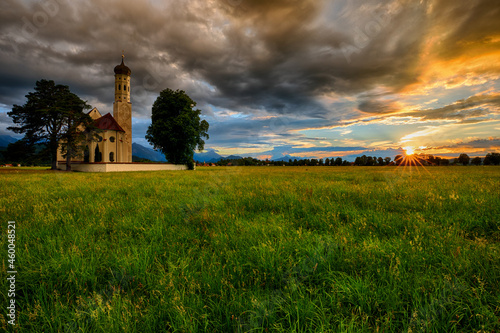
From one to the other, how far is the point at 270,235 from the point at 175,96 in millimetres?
42357

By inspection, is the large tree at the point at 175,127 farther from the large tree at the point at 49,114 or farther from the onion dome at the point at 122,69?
the onion dome at the point at 122,69

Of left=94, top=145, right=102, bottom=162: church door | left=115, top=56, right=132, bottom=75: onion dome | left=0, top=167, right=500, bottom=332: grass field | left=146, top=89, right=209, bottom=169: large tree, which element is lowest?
left=0, top=167, right=500, bottom=332: grass field

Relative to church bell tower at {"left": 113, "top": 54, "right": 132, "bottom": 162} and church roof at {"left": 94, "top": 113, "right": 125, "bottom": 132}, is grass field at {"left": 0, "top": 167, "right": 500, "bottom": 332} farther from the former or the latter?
church bell tower at {"left": 113, "top": 54, "right": 132, "bottom": 162}

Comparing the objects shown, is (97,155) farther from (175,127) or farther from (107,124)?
(175,127)

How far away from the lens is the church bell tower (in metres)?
56.8

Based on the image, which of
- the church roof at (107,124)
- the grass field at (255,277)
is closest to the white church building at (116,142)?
the church roof at (107,124)

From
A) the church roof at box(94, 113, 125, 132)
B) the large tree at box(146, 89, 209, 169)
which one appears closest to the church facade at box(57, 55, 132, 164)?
the church roof at box(94, 113, 125, 132)

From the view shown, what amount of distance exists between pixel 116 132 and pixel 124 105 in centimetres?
1388

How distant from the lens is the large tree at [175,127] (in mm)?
36656

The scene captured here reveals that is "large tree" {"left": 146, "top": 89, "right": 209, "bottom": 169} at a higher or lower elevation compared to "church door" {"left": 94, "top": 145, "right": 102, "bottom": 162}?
higher

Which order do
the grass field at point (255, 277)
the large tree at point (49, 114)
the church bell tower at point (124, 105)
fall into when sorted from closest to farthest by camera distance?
the grass field at point (255, 277) → the large tree at point (49, 114) → the church bell tower at point (124, 105)

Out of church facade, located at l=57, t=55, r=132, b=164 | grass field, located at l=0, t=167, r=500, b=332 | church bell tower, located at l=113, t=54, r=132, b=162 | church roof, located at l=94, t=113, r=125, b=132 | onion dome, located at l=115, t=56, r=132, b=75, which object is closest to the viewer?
grass field, located at l=0, t=167, r=500, b=332

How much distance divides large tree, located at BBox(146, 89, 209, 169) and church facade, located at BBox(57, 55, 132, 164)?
42.3 feet

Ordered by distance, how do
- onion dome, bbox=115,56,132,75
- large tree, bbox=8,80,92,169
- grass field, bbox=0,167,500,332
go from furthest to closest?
onion dome, bbox=115,56,132,75, large tree, bbox=8,80,92,169, grass field, bbox=0,167,500,332
